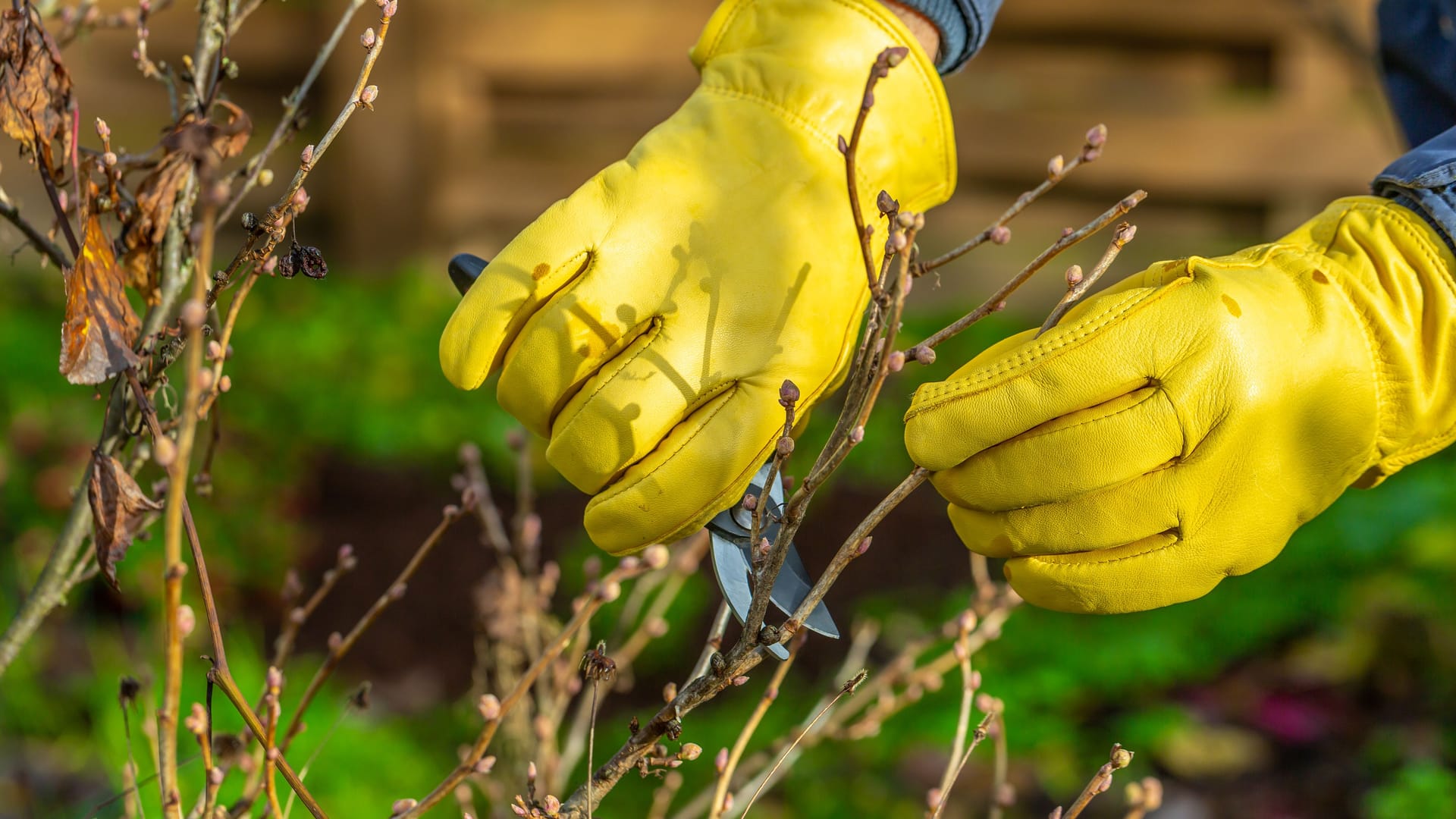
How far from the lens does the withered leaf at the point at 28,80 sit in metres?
0.97

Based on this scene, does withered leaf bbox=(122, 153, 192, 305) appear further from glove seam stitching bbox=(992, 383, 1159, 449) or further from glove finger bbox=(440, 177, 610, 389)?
glove seam stitching bbox=(992, 383, 1159, 449)

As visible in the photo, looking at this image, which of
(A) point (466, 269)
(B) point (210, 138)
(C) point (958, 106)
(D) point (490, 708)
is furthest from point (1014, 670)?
(C) point (958, 106)

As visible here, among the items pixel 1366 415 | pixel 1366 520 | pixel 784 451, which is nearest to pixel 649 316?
pixel 784 451

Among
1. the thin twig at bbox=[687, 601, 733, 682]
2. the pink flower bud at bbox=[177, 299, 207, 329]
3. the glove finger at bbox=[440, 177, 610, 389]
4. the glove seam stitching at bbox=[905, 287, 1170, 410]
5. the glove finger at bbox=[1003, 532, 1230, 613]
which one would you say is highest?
the pink flower bud at bbox=[177, 299, 207, 329]

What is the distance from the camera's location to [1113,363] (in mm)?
1190

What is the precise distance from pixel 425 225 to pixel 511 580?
3.88 metres

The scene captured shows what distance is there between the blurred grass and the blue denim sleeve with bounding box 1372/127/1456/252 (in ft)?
4.39

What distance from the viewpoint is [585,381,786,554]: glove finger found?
129cm

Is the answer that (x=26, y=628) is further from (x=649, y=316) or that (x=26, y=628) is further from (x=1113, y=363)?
(x=1113, y=363)

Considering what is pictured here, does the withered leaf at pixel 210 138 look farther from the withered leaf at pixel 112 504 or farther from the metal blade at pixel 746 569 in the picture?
the metal blade at pixel 746 569

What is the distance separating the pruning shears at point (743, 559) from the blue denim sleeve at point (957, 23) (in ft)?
2.24

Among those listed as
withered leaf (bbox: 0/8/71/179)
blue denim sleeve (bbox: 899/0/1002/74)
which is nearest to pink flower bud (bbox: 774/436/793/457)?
withered leaf (bbox: 0/8/71/179)

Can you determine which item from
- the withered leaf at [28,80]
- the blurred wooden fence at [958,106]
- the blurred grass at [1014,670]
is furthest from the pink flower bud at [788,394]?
the blurred wooden fence at [958,106]

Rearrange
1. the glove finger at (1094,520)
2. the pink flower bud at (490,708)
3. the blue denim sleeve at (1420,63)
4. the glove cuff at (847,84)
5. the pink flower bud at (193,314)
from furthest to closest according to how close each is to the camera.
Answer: the blue denim sleeve at (1420,63), the glove cuff at (847,84), the glove finger at (1094,520), the pink flower bud at (490,708), the pink flower bud at (193,314)
